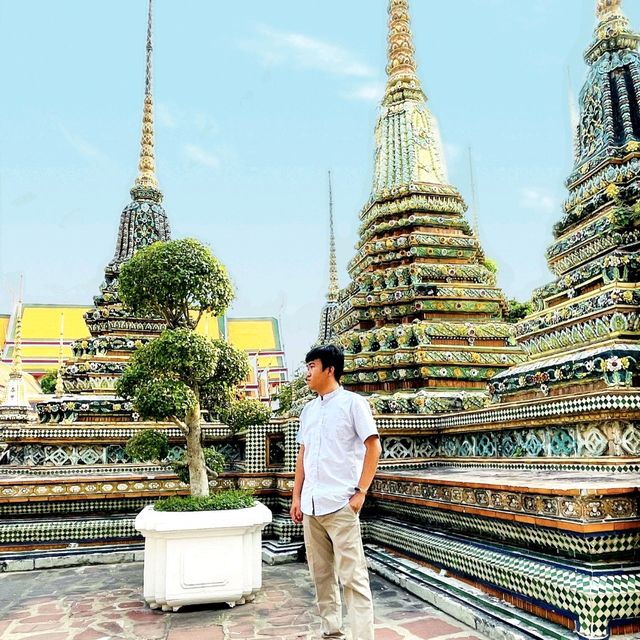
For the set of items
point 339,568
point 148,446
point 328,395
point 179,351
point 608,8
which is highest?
point 608,8

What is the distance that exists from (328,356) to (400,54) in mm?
10786

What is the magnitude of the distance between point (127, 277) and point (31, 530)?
121 inches

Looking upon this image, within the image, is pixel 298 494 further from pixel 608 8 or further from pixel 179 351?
pixel 608 8

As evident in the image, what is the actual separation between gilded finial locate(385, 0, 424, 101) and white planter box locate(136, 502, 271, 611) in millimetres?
9932

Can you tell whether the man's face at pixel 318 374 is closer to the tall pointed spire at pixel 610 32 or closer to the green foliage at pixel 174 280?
the green foliage at pixel 174 280

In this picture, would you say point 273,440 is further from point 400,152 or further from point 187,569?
point 400,152

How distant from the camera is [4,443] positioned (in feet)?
32.2

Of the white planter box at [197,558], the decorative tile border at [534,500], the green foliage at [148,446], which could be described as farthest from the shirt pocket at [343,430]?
the green foliage at [148,446]

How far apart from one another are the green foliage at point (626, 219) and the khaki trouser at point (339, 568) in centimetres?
486

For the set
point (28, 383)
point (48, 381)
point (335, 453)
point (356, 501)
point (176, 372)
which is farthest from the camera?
point (48, 381)

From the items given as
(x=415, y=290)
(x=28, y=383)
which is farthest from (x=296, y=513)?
(x=28, y=383)

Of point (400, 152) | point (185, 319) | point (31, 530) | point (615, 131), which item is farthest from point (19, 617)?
point (400, 152)

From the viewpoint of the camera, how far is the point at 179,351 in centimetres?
607

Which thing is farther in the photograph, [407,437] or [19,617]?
[407,437]
